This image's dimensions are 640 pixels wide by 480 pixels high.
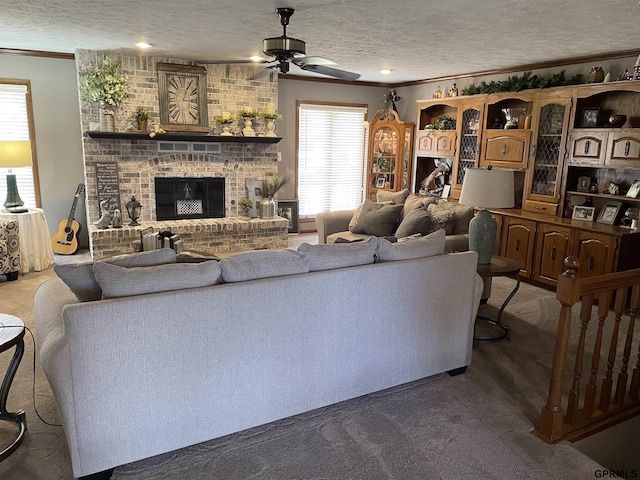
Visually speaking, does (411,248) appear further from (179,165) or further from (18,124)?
(18,124)

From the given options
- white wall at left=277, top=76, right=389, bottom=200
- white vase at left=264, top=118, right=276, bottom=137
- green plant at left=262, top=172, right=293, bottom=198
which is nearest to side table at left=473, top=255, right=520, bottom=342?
green plant at left=262, top=172, right=293, bottom=198

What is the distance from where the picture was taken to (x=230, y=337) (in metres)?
2.35

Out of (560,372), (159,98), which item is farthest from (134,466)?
(159,98)

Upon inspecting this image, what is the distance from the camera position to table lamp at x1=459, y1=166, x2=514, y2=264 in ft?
12.1

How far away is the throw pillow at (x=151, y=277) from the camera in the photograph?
2.17 m

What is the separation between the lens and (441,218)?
4.86 metres

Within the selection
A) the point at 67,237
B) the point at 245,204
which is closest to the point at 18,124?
the point at 67,237

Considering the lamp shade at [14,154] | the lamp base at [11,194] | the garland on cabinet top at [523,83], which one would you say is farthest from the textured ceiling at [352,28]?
the lamp base at [11,194]

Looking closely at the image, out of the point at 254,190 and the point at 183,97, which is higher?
the point at 183,97

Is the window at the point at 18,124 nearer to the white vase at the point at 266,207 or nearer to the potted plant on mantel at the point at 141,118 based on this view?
the potted plant on mantel at the point at 141,118

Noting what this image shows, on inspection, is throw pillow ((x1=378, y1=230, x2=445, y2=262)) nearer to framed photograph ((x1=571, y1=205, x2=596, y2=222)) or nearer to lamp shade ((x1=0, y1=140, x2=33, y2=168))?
framed photograph ((x1=571, y1=205, x2=596, y2=222))

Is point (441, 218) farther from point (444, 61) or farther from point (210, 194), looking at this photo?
point (210, 194)

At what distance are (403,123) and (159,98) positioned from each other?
3704 millimetres

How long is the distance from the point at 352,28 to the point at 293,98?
3514 millimetres
